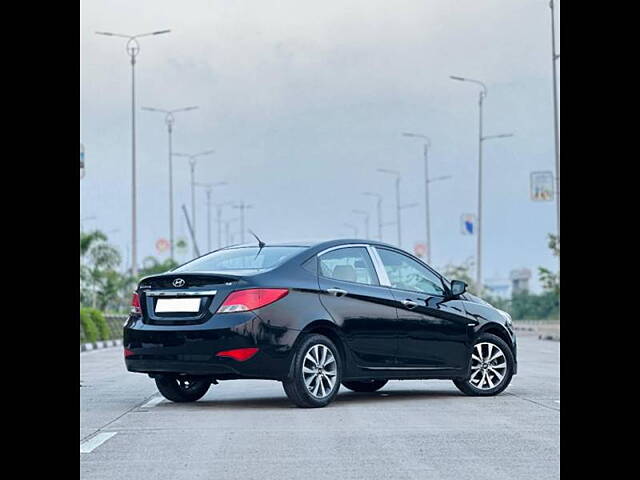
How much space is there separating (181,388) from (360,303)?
6.70 feet

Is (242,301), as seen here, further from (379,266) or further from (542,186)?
(542,186)

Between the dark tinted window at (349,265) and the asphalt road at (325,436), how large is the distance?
3.97ft

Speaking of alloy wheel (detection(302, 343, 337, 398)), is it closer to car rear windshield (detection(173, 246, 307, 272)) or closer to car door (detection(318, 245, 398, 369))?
car door (detection(318, 245, 398, 369))

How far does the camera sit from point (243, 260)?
1351cm

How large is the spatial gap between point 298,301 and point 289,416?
3.97 ft

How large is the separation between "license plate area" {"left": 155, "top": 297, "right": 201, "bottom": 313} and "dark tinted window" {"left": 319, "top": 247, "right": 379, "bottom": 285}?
4.33 feet

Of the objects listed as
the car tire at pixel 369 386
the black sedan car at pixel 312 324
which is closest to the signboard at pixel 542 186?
the car tire at pixel 369 386

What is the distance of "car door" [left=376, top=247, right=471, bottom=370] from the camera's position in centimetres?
1404

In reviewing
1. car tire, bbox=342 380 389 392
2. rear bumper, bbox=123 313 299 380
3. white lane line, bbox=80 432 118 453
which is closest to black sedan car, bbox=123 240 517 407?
rear bumper, bbox=123 313 299 380

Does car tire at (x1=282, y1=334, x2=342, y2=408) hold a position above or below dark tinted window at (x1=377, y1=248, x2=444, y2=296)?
below

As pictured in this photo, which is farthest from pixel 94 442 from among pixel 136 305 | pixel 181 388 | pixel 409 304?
pixel 409 304

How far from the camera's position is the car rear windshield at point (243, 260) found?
1334 centimetres

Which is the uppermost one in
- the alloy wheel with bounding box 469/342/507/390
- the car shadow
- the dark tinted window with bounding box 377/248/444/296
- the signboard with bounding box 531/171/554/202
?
the signboard with bounding box 531/171/554/202
